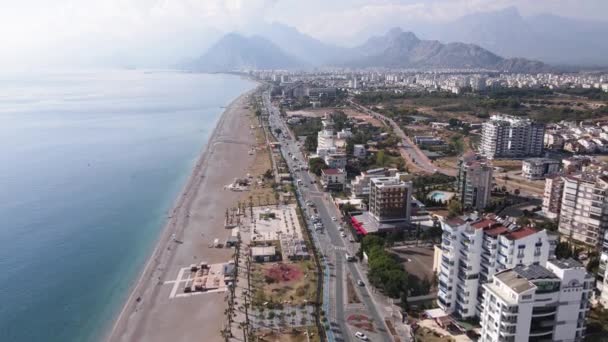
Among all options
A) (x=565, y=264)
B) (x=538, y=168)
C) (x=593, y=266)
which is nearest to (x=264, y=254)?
(x=565, y=264)

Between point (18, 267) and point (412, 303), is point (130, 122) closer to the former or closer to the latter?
point (18, 267)

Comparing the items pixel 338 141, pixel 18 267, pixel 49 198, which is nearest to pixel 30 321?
pixel 18 267

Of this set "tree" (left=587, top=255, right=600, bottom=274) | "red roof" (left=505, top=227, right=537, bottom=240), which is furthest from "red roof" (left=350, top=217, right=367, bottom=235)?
"tree" (left=587, top=255, right=600, bottom=274)

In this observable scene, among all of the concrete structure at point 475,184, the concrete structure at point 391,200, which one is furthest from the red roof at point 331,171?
the concrete structure at point 475,184

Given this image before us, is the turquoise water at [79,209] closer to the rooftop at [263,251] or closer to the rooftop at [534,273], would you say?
the rooftop at [263,251]

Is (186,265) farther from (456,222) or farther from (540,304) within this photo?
(540,304)

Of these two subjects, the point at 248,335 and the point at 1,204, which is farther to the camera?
the point at 1,204
